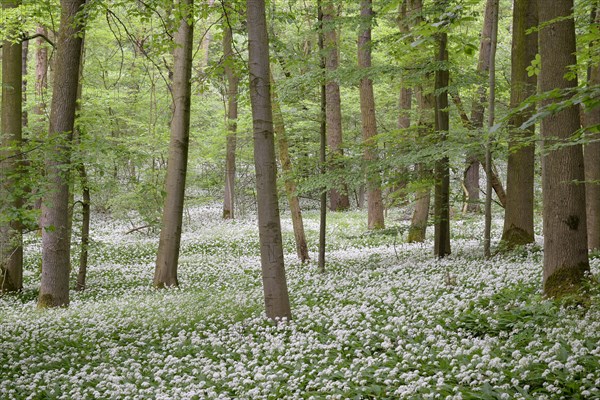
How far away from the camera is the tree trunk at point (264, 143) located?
841cm

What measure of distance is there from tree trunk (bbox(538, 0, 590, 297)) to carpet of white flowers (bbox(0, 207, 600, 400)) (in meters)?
0.39

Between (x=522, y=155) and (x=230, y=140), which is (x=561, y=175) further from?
Result: (x=230, y=140)

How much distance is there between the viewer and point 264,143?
8.41 metres

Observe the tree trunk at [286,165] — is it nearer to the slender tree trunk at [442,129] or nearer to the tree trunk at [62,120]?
the slender tree trunk at [442,129]

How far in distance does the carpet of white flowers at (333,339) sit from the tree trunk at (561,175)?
387mm

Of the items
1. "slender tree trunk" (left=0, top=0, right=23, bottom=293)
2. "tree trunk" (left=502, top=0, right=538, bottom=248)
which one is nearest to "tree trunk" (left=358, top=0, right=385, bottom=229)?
"tree trunk" (left=502, top=0, right=538, bottom=248)

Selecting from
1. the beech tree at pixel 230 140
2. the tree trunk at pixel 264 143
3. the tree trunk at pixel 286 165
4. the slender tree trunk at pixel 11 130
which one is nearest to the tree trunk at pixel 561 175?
the tree trunk at pixel 264 143

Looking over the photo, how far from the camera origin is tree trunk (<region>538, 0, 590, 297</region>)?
7082mm

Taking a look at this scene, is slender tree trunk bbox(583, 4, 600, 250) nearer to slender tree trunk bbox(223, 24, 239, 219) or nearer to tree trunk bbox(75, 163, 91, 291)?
tree trunk bbox(75, 163, 91, 291)

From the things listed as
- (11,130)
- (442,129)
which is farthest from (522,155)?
(11,130)

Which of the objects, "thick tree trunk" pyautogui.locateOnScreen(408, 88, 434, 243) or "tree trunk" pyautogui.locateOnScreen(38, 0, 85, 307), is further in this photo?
"thick tree trunk" pyautogui.locateOnScreen(408, 88, 434, 243)

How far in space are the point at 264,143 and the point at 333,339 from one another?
2972mm

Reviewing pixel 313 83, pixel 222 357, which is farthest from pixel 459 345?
pixel 313 83

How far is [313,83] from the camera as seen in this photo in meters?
12.4
